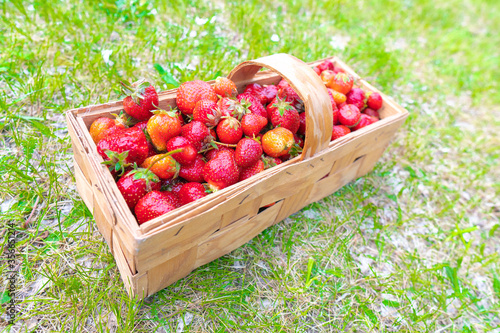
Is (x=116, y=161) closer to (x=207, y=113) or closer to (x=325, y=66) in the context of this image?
(x=207, y=113)

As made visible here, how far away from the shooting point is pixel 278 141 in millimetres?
1606

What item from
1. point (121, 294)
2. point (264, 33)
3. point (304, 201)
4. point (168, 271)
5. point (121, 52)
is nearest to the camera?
point (168, 271)

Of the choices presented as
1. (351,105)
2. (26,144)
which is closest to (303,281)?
(351,105)

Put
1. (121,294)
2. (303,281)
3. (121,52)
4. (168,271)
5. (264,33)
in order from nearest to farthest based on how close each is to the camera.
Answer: (168,271)
(121,294)
(303,281)
(121,52)
(264,33)

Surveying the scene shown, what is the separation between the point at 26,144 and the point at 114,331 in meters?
1.11

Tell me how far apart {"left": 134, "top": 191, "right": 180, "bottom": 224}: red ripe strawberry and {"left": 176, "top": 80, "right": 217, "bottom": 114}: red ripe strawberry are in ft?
1.67

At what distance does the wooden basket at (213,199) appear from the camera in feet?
4.09

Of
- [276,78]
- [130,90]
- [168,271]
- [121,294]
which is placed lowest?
[121,294]

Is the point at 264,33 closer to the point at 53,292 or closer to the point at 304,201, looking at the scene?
the point at 304,201

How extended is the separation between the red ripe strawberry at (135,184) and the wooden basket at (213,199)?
0.23ft

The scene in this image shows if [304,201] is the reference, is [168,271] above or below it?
above

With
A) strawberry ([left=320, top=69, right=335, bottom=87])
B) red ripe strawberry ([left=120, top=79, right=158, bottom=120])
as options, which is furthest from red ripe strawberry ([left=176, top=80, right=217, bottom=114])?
strawberry ([left=320, top=69, right=335, bottom=87])

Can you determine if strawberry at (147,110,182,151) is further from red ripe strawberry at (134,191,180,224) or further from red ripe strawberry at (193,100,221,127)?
red ripe strawberry at (134,191,180,224)

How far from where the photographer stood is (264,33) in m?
3.06
